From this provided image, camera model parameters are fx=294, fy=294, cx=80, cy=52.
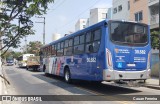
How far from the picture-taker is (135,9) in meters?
37.8

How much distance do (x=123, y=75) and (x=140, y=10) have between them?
2458cm

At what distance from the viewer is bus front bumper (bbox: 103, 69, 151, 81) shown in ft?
42.9

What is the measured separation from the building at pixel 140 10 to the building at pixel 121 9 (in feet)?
19.7

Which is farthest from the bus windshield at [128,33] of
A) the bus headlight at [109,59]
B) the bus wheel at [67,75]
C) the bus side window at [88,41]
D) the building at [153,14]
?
the building at [153,14]

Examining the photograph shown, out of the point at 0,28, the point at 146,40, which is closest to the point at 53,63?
the point at 146,40

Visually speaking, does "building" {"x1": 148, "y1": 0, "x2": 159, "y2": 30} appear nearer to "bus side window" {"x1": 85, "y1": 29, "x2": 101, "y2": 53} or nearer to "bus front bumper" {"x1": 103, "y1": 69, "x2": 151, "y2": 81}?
"bus side window" {"x1": 85, "y1": 29, "x2": 101, "y2": 53}

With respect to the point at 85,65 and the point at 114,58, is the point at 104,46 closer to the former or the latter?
the point at 114,58

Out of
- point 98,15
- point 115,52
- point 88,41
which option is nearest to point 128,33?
point 115,52

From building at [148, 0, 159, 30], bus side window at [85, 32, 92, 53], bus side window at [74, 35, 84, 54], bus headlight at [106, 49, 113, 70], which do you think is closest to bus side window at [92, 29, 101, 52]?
bus side window at [85, 32, 92, 53]

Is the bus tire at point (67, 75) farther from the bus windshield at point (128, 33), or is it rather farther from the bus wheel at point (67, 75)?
the bus windshield at point (128, 33)

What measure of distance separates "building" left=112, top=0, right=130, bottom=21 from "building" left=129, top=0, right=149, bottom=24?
6.00 meters

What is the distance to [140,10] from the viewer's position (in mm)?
36469

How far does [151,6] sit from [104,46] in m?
23.0

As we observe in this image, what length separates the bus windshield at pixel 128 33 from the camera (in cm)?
1366
